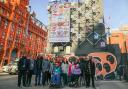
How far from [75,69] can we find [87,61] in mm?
976

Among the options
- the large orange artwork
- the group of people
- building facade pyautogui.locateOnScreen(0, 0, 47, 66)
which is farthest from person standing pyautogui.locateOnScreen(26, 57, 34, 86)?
building facade pyautogui.locateOnScreen(0, 0, 47, 66)

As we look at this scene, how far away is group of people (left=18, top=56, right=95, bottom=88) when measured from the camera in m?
14.6

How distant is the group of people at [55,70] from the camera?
14.6m

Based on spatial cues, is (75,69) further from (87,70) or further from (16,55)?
(16,55)

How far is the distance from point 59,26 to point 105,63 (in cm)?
893

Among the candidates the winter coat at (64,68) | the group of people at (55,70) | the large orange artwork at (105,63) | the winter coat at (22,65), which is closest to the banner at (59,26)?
the large orange artwork at (105,63)

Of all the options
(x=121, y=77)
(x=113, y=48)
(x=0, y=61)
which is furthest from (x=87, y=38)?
(x=0, y=61)

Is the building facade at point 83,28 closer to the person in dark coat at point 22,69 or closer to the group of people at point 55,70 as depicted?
the group of people at point 55,70

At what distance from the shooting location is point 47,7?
39188 millimetres

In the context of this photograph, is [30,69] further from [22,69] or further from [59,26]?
[59,26]

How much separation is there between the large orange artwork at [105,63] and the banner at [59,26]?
699 cm

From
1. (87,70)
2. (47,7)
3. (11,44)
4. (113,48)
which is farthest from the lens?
(11,44)

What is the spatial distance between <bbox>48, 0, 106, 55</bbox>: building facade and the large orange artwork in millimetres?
6728

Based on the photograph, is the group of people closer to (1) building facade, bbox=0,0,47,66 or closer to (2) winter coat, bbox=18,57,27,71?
(2) winter coat, bbox=18,57,27,71
